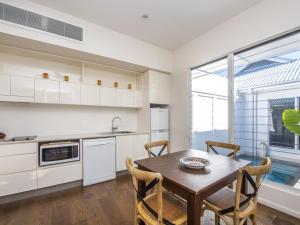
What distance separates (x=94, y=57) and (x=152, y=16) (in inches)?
49.9

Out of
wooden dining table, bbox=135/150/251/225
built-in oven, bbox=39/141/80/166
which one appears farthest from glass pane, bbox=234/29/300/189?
built-in oven, bbox=39/141/80/166

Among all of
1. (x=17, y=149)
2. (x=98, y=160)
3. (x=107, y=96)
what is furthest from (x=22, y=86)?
(x=98, y=160)

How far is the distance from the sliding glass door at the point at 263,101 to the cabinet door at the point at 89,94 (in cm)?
239

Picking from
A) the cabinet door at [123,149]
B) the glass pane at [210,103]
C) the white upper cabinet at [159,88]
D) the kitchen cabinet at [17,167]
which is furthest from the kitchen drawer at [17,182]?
the glass pane at [210,103]

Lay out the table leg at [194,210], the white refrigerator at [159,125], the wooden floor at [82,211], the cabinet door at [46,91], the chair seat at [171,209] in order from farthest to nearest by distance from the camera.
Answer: the white refrigerator at [159,125] < the cabinet door at [46,91] < the wooden floor at [82,211] < the chair seat at [171,209] < the table leg at [194,210]

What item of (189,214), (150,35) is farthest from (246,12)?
(189,214)

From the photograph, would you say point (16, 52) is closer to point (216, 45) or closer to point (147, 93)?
point (147, 93)

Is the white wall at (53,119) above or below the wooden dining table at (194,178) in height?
above

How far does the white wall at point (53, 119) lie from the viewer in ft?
A: 8.35

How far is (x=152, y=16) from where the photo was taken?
250 cm

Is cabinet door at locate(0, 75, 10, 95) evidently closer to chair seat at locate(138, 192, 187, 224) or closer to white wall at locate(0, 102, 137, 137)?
white wall at locate(0, 102, 137, 137)

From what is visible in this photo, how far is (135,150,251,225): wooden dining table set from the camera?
3.31 ft

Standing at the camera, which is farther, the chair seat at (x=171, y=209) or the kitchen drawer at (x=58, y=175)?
the kitchen drawer at (x=58, y=175)

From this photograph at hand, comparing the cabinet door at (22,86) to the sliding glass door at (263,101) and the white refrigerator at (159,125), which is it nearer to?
the white refrigerator at (159,125)
